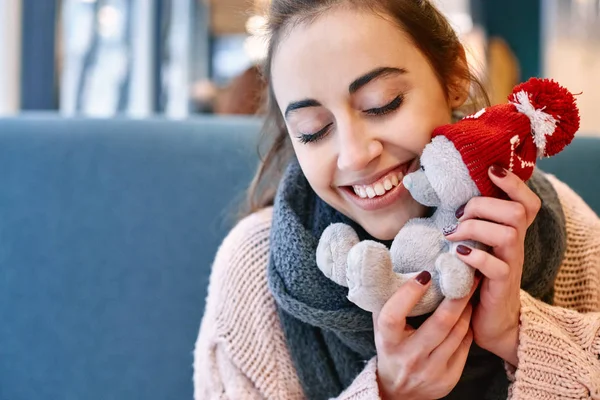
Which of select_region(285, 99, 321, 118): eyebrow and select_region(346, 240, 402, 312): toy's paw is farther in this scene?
select_region(285, 99, 321, 118): eyebrow

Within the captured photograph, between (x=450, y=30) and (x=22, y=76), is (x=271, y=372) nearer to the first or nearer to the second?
(x=450, y=30)

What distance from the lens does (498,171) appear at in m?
0.67

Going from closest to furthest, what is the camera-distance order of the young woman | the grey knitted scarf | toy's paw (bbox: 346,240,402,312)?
toy's paw (bbox: 346,240,402,312) → the young woman → the grey knitted scarf

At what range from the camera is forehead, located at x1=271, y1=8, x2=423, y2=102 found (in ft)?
2.46

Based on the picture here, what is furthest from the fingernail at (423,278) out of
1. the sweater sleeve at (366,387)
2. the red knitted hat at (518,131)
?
the sweater sleeve at (366,387)

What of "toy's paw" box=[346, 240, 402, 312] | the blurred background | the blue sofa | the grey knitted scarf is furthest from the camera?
the blurred background

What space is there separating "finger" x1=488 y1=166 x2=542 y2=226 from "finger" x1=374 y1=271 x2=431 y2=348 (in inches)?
5.1

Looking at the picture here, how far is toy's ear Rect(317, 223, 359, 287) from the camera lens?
71cm

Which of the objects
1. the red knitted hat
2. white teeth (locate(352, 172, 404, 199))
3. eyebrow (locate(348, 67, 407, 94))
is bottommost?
white teeth (locate(352, 172, 404, 199))

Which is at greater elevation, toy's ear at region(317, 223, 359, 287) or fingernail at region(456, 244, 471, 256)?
fingernail at region(456, 244, 471, 256)

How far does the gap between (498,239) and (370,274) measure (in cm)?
16

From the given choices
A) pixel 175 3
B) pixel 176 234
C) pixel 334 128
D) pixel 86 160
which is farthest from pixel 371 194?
pixel 175 3

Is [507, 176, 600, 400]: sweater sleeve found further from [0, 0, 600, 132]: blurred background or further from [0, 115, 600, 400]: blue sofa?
[0, 115, 600, 400]: blue sofa

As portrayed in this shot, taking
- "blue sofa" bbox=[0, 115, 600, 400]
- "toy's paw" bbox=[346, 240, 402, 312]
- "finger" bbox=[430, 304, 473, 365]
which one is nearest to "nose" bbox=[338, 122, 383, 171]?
"toy's paw" bbox=[346, 240, 402, 312]
